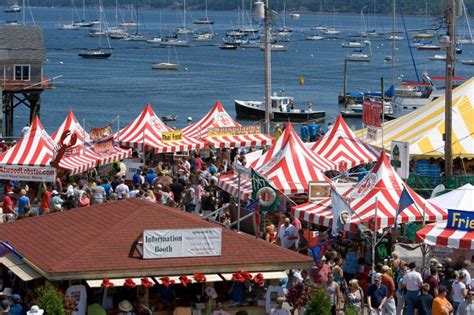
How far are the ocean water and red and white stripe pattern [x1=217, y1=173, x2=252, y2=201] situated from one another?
160 ft

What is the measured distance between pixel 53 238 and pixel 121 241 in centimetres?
146

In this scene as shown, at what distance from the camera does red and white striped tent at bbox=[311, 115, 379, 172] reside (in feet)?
104

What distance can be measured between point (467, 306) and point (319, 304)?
2.44 metres

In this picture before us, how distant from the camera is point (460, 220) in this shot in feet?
72.1

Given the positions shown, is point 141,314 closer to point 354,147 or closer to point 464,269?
point 464,269

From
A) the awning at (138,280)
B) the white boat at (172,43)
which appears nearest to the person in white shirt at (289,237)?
the awning at (138,280)

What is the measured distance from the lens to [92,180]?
29.5 meters

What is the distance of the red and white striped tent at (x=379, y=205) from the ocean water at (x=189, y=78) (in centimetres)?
5299

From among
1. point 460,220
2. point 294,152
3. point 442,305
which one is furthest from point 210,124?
point 442,305

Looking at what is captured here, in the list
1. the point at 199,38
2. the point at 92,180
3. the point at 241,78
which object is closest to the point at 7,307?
the point at 92,180

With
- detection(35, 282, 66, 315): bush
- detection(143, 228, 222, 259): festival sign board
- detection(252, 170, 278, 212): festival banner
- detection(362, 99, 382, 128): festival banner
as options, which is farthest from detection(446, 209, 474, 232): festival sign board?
detection(362, 99, 382, 128): festival banner

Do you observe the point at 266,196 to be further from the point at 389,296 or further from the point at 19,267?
the point at 19,267

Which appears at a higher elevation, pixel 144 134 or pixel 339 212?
pixel 339 212

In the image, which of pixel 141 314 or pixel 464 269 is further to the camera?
pixel 464 269
